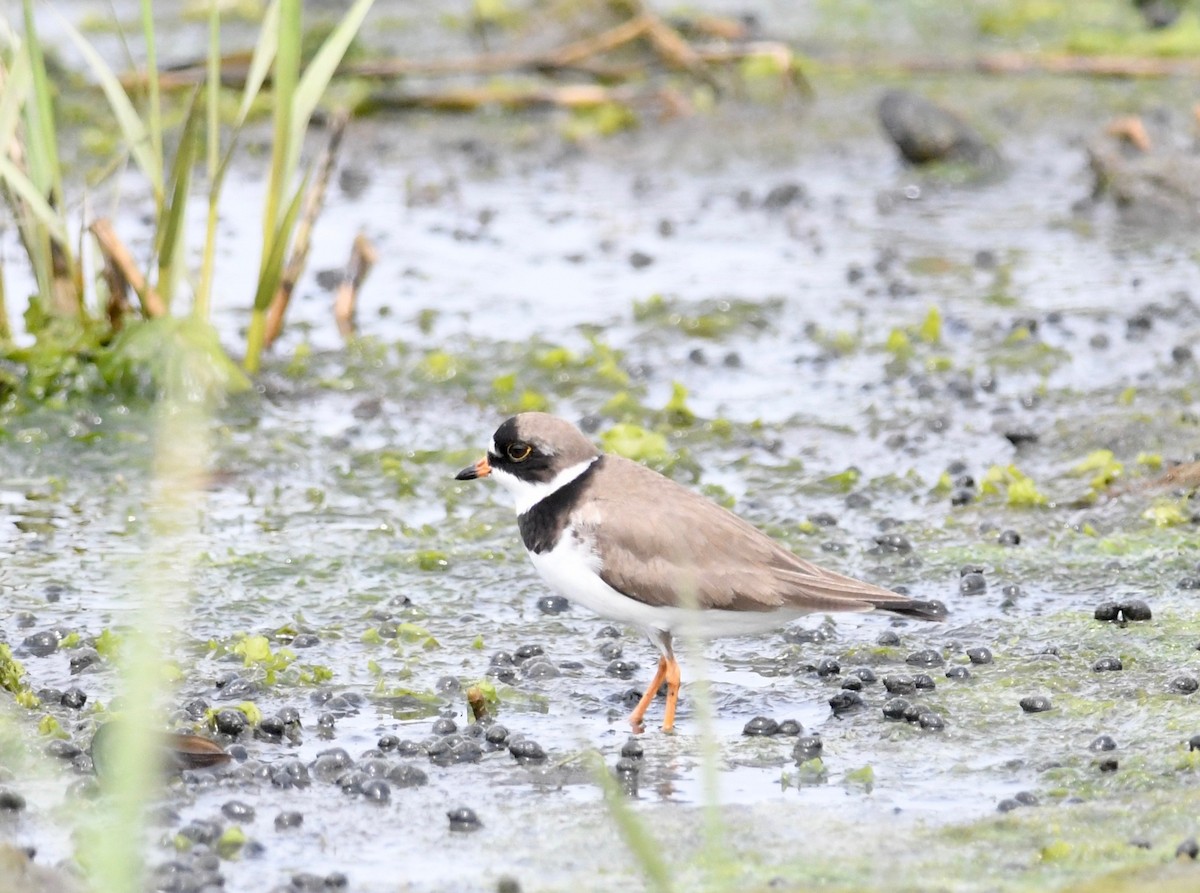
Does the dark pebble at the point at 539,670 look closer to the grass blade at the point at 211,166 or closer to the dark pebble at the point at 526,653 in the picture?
the dark pebble at the point at 526,653

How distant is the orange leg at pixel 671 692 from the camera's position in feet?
21.2

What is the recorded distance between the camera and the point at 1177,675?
256 inches

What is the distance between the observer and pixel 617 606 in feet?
20.7

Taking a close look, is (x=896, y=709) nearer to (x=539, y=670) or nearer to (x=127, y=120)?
(x=539, y=670)

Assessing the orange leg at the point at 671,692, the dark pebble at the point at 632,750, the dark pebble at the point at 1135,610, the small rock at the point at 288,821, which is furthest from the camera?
the dark pebble at the point at 1135,610

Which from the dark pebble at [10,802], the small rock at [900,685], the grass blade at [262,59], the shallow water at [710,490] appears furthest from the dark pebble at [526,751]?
the grass blade at [262,59]

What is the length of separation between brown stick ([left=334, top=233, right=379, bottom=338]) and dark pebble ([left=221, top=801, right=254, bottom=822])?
20.0 ft

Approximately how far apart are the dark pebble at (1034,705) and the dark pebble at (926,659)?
566 mm

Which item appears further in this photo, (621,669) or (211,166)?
(211,166)

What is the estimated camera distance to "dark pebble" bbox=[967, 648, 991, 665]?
6.84m

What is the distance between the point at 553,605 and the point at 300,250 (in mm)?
3219

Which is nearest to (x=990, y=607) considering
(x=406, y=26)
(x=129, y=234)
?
(x=129, y=234)

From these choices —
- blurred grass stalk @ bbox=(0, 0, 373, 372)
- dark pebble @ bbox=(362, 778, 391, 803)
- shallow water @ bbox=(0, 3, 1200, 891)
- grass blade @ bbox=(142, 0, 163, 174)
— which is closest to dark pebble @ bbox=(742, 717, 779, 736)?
shallow water @ bbox=(0, 3, 1200, 891)

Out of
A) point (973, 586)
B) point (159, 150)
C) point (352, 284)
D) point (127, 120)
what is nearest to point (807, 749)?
point (973, 586)
